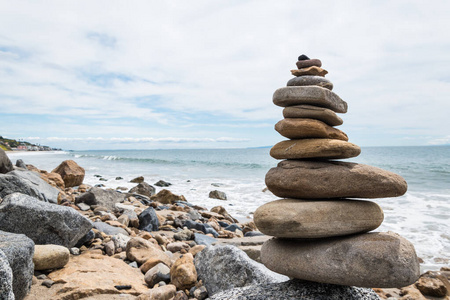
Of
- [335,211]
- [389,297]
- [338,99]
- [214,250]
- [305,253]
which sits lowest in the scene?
[389,297]

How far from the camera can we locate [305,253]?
10.9ft

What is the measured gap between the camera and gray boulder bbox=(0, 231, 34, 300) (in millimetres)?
Answer: 3516

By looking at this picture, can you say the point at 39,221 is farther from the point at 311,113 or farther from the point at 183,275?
the point at 311,113

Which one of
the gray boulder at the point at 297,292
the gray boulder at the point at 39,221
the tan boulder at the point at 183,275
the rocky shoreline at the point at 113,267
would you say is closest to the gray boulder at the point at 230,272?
the rocky shoreline at the point at 113,267

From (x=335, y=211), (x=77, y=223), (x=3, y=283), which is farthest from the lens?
(x=77, y=223)

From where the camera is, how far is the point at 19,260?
11.8 feet

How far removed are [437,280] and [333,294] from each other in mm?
4304

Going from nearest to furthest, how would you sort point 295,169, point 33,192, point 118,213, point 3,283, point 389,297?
1. point 3,283
2. point 295,169
3. point 389,297
4. point 33,192
5. point 118,213

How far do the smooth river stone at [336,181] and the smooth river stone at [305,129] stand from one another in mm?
358

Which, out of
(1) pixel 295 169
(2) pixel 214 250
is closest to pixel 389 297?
(2) pixel 214 250

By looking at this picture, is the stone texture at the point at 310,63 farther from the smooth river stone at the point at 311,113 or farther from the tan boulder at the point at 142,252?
the tan boulder at the point at 142,252

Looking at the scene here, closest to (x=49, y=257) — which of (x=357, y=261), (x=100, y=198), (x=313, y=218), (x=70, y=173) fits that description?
(x=313, y=218)

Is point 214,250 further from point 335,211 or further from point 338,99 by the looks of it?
point 338,99

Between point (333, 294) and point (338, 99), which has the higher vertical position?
point (338, 99)
